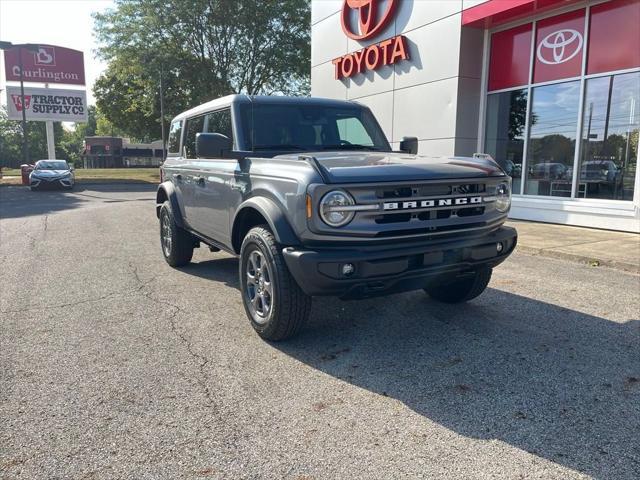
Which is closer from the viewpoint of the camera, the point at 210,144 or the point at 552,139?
the point at 210,144

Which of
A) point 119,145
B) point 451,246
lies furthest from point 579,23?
point 119,145

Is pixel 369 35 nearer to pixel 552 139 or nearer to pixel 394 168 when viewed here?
pixel 552 139

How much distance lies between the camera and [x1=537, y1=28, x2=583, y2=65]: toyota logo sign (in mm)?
10188

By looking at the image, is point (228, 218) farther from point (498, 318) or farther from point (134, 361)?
point (498, 318)

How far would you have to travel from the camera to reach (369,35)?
1405cm

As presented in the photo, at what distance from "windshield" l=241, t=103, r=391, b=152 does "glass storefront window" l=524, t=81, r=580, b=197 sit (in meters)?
6.95

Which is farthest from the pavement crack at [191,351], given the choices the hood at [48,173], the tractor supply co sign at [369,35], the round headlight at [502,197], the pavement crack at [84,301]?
the hood at [48,173]

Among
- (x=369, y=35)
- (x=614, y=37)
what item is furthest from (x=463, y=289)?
(x=369, y=35)

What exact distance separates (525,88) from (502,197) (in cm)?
840

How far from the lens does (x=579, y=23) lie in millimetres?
10070

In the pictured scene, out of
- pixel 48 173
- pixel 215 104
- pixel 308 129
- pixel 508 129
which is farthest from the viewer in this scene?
pixel 48 173

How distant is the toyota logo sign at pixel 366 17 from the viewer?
13462mm

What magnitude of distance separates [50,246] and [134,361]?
585cm

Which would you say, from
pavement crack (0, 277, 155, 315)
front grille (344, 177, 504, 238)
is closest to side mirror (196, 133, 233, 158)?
front grille (344, 177, 504, 238)
